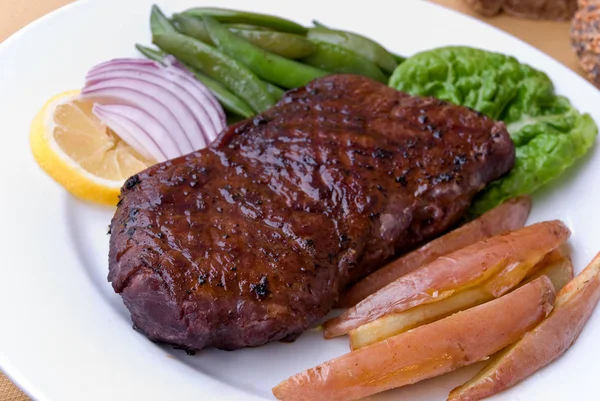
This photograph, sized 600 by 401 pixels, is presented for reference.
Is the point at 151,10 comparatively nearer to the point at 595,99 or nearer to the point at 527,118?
the point at 527,118

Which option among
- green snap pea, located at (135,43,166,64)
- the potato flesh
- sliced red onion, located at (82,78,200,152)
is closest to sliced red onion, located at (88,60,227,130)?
sliced red onion, located at (82,78,200,152)

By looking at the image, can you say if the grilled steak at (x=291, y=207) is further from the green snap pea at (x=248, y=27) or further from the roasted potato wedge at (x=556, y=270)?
the green snap pea at (x=248, y=27)

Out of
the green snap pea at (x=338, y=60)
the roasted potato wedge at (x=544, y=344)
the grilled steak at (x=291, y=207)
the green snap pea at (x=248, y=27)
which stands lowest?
the roasted potato wedge at (x=544, y=344)

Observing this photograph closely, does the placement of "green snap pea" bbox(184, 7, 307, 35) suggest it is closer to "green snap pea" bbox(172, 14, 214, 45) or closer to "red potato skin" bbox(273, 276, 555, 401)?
"green snap pea" bbox(172, 14, 214, 45)

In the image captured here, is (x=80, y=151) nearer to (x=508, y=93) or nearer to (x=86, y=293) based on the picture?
(x=86, y=293)

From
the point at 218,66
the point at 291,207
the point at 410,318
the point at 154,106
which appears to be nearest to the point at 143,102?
the point at 154,106

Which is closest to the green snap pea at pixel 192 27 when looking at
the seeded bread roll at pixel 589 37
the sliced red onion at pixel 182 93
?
the sliced red onion at pixel 182 93
